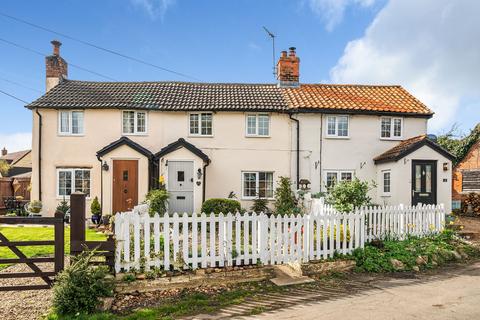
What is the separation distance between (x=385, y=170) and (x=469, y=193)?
8.36 meters

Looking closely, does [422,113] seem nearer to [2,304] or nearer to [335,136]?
[335,136]

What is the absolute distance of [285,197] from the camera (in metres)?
16.2

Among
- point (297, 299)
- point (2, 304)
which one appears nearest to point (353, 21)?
point (297, 299)

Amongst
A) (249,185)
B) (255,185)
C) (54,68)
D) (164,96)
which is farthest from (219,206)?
(54,68)

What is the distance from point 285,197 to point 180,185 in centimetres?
538

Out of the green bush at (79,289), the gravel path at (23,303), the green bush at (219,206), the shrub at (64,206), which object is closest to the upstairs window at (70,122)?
the shrub at (64,206)

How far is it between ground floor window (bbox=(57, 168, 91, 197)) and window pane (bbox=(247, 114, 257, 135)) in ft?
28.9

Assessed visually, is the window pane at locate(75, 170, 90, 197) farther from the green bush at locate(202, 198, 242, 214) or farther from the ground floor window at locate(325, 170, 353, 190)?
the ground floor window at locate(325, 170, 353, 190)

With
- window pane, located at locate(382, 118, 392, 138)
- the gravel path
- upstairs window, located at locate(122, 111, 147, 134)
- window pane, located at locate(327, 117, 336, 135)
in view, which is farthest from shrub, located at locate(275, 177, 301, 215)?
the gravel path

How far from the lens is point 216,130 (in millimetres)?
17484

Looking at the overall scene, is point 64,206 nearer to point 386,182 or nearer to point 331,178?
point 331,178

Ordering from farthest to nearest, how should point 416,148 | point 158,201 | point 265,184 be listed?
point 265,184
point 416,148
point 158,201

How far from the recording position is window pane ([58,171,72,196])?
16.8 m

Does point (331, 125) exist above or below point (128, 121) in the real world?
below
